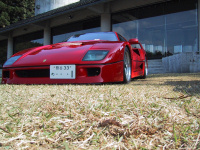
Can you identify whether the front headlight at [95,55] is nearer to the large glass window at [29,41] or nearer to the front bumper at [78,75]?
the front bumper at [78,75]

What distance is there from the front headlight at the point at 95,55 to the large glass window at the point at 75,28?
795 centimetres

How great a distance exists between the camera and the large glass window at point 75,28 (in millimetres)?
10234

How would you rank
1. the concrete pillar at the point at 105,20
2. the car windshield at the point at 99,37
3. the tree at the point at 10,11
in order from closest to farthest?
Answer: the car windshield at the point at 99,37 < the concrete pillar at the point at 105,20 < the tree at the point at 10,11

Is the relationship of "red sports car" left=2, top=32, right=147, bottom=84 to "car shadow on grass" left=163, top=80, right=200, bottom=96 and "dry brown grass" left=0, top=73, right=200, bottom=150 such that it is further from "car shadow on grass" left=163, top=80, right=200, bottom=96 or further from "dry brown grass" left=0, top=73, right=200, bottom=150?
"dry brown grass" left=0, top=73, right=200, bottom=150

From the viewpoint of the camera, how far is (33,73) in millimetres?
2629

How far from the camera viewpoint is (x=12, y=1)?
2170 centimetres

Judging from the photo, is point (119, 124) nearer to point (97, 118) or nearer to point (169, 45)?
point (97, 118)

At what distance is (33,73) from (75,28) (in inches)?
352

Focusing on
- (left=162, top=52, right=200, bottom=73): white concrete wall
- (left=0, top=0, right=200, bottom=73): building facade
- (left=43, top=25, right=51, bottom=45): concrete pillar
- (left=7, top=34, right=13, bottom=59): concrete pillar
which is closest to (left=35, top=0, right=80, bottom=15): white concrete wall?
(left=7, top=34, right=13, bottom=59): concrete pillar

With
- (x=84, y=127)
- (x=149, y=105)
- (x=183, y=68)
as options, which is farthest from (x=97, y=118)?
(x=183, y=68)

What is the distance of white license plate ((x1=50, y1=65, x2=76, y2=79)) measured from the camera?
2346 millimetres

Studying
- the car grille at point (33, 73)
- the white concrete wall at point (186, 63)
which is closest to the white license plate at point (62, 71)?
the car grille at point (33, 73)

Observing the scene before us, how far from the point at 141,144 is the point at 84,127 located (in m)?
0.25

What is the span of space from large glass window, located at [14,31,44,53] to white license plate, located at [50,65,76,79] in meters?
11.5
